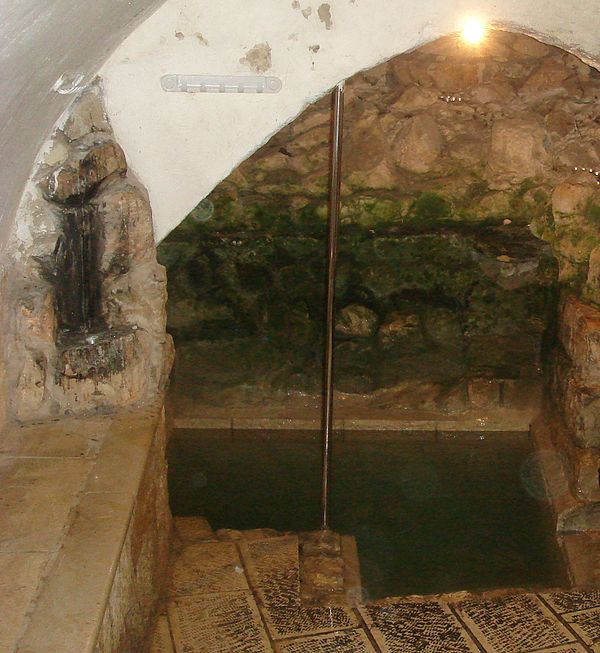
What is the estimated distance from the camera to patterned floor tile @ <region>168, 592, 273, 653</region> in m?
2.30

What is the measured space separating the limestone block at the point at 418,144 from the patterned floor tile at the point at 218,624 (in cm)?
229

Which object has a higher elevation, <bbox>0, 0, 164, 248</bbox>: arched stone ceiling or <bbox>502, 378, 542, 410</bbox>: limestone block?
<bbox>0, 0, 164, 248</bbox>: arched stone ceiling

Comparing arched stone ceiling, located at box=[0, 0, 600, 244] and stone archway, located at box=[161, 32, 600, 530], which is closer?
arched stone ceiling, located at box=[0, 0, 600, 244]

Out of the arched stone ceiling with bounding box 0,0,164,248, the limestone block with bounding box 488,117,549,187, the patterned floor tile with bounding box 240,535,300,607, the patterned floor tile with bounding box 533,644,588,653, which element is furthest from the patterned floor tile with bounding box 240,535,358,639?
the limestone block with bounding box 488,117,549,187

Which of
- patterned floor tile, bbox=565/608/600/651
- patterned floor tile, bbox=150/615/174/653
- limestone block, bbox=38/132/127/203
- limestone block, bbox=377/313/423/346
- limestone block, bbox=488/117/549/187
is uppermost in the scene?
limestone block, bbox=488/117/549/187

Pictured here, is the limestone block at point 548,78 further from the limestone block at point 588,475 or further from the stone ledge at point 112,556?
the stone ledge at point 112,556

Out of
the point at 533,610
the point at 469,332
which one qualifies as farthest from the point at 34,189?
the point at 469,332

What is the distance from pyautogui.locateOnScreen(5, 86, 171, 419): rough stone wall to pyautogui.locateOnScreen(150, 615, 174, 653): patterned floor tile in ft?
2.25

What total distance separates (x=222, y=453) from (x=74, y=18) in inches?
106

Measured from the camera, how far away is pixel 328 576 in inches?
109

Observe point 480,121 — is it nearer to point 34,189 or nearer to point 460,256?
point 460,256

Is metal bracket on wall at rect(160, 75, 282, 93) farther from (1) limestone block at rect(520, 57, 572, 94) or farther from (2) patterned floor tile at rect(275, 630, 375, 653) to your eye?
(1) limestone block at rect(520, 57, 572, 94)

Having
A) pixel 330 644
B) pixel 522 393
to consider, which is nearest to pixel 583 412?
pixel 522 393

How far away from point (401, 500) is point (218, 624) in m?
1.43
